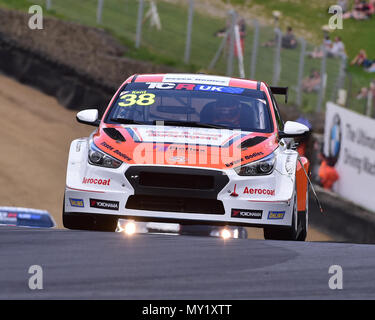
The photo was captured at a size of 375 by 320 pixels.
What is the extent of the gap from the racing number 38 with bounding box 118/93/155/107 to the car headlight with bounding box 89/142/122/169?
0.88 meters

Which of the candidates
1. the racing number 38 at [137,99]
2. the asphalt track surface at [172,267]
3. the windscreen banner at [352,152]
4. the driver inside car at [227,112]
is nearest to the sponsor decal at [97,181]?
the racing number 38 at [137,99]

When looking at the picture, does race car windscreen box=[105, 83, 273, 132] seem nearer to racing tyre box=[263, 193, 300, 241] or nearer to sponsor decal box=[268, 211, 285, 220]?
racing tyre box=[263, 193, 300, 241]

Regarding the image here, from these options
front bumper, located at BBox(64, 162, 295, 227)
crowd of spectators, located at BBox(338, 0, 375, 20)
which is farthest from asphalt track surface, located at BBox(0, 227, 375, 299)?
crowd of spectators, located at BBox(338, 0, 375, 20)

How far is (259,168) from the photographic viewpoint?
28.4 feet

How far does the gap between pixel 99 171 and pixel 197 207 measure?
3.05 feet

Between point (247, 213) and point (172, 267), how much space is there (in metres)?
3.34

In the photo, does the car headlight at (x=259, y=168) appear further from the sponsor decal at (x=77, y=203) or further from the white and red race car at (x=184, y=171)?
the sponsor decal at (x=77, y=203)

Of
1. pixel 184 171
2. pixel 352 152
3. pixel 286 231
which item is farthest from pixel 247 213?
pixel 352 152

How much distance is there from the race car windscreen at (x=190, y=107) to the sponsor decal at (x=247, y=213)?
102cm

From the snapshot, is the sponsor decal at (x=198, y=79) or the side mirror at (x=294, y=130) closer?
the side mirror at (x=294, y=130)

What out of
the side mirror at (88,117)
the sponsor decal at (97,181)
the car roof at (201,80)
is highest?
the car roof at (201,80)

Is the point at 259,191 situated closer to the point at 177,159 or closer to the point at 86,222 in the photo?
the point at 177,159

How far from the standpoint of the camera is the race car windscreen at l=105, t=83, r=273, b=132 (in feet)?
A: 30.7

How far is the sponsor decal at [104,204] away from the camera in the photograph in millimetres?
8555
